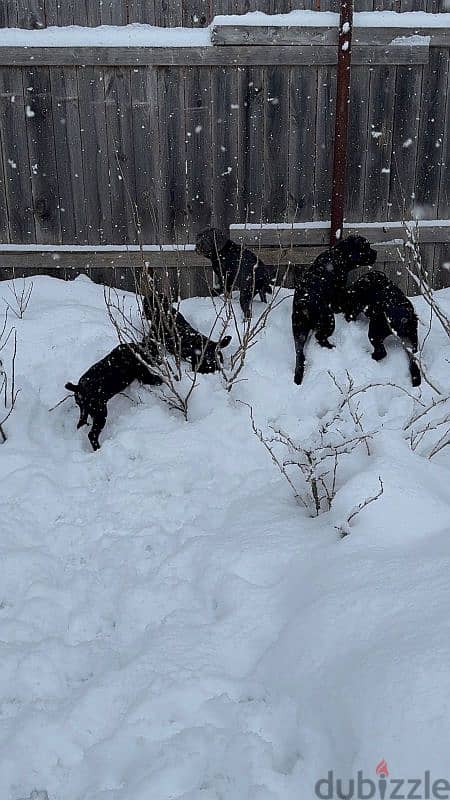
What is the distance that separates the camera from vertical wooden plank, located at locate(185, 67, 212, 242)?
5797mm

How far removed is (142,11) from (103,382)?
11.4 feet

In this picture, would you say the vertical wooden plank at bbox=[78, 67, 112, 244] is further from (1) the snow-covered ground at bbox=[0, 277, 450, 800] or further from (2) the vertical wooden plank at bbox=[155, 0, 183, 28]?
(1) the snow-covered ground at bbox=[0, 277, 450, 800]

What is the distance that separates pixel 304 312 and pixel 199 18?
2.92 metres

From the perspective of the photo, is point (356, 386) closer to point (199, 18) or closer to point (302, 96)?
point (302, 96)

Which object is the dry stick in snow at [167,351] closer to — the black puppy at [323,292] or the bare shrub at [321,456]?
the bare shrub at [321,456]

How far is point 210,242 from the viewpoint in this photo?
5453 millimetres

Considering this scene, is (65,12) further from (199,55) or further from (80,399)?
(80,399)

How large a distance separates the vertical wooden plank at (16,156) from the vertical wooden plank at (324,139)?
9.08 ft

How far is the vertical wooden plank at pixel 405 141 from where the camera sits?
583cm

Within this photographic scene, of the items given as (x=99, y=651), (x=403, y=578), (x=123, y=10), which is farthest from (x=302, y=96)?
(x=99, y=651)

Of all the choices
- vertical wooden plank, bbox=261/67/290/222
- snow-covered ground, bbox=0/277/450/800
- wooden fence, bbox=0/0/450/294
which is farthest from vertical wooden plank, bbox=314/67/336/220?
snow-covered ground, bbox=0/277/450/800

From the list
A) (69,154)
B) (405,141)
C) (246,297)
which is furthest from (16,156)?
(405,141)

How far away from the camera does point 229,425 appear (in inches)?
184

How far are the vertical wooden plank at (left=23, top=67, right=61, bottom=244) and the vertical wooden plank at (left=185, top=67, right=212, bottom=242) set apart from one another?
129 cm
